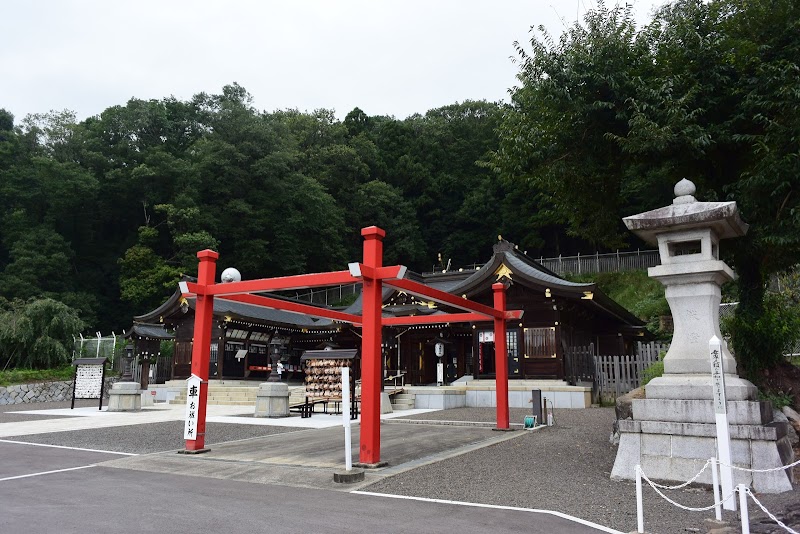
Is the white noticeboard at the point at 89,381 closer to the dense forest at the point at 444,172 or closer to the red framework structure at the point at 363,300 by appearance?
the dense forest at the point at 444,172

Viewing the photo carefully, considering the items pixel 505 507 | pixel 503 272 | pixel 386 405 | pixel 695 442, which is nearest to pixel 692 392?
pixel 695 442

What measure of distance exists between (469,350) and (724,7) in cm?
2035

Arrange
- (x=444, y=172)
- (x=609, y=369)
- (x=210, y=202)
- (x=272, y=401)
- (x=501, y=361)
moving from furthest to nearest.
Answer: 1. (x=444, y=172)
2. (x=210, y=202)
3. (x=609, y=369)
4. (x=272, y=401)
5. (x=501, y=361)

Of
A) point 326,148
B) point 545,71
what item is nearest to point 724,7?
point 545,71

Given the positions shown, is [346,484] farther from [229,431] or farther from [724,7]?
[724,7]

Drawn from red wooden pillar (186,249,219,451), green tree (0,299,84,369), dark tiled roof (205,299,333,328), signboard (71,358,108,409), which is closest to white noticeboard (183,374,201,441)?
red wooden pillar (186,249,219,451)

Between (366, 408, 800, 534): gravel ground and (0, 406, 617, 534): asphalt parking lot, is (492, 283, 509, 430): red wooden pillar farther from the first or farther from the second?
(366, 408, 800, 534): gravel ground

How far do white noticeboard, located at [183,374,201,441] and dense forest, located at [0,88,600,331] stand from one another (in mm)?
28298

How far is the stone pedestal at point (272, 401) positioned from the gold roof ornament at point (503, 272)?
9371mm

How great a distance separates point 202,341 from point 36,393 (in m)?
20.2

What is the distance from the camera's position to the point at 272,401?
1672 cm

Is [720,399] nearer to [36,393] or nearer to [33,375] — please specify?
[36,393]

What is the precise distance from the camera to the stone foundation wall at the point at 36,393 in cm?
2309

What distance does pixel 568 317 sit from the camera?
21.9m
